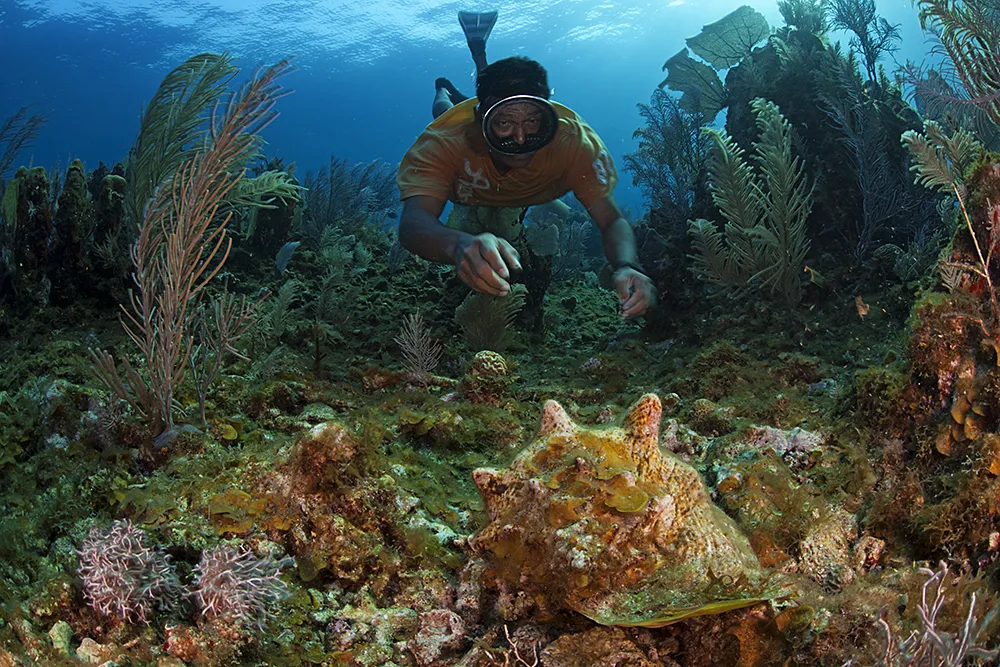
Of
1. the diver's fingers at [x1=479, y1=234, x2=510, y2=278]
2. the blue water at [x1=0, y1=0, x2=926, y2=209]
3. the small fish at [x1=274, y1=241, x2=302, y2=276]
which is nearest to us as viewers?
the diver's fingers at [x1=479, y1=234, x2=510, y2=278]

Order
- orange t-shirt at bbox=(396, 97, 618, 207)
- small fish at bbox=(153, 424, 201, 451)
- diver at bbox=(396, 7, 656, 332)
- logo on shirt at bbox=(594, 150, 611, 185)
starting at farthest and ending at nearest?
logo on shirt at bbox=(594, 150, 611, 185) < orange t-shirt at bbox=(396, 97, 618, 207) < diver at bbox=(396, 7, 656, 332) < small fish at bbox=(153, 424, 201, 451)

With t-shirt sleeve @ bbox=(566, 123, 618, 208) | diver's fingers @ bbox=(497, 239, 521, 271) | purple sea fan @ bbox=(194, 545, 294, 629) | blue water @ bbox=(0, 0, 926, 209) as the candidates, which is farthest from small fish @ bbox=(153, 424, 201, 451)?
blue water @ bbox=(0, 0, 926, 209)

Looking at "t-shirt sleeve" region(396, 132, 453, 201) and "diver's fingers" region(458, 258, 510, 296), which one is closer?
"diver's fingers" region(458, 258, 510, 296)

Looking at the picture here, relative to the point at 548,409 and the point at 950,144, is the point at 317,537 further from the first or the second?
the point at 950,144

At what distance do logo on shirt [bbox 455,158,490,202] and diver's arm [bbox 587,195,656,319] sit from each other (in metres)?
1.20

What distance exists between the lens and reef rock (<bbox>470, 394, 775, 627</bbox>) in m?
1.72

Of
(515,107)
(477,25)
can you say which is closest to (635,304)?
(515,107)

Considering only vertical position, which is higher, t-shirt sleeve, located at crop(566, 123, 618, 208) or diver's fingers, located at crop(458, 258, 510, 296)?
t-shirt sleeve, located at crop(566, 123, 618, 208)

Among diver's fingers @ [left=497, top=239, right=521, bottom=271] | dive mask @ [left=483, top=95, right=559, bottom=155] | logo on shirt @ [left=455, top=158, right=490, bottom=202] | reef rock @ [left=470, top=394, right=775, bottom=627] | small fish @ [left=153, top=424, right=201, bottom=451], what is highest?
dive mask @ [left=483, top=95, right=559, bottom=155]

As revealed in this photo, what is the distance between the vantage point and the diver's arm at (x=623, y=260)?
4551 millimetres

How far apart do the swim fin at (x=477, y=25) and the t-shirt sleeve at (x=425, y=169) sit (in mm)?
3287

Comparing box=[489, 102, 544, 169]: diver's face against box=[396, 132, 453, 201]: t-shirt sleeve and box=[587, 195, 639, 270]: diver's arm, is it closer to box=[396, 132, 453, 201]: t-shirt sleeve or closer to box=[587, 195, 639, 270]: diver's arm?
box=[396, 132, 453, 201]: t-shirt sleeve

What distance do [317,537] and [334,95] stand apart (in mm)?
66712

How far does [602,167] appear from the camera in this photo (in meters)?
6.02
